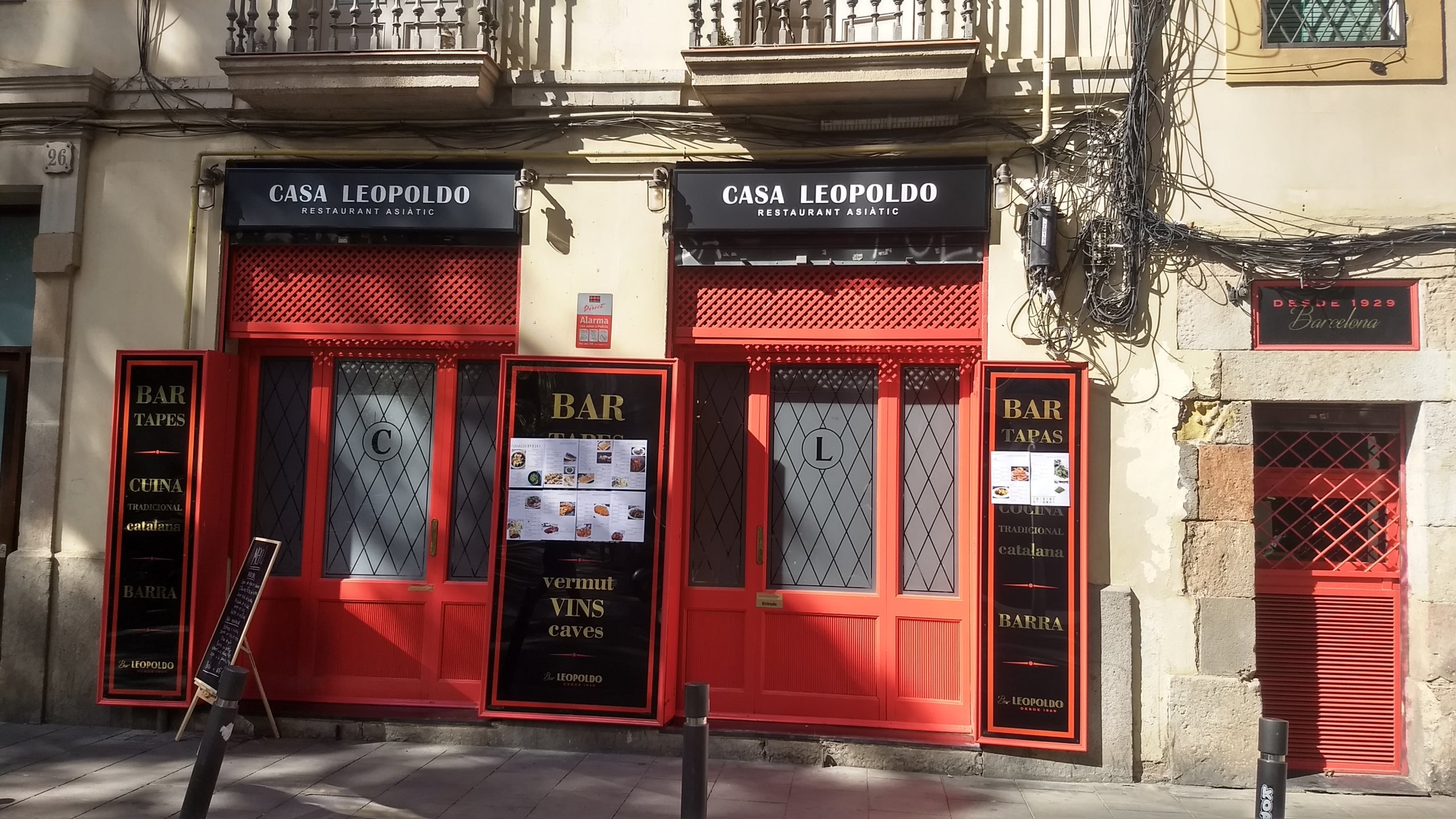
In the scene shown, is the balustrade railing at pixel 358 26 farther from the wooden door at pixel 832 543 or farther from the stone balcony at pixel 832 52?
the wooden door at pixel 832 543

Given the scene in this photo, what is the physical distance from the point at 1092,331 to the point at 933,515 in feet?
5.07

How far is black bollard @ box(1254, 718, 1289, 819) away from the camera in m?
A: 3.97

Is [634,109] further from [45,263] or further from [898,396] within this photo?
[45,263]

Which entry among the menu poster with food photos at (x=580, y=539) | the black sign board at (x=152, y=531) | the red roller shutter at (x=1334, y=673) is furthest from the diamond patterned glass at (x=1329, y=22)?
the black sign board at (x=152, y=531)

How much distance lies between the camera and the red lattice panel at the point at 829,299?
653 centimetres

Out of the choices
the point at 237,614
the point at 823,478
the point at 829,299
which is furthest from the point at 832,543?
the point at 237,614

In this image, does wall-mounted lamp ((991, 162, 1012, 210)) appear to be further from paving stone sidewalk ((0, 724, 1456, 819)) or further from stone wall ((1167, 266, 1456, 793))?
paving stone sidewalk ((0, 724, 1456, 819))

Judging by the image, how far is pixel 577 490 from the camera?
644cm

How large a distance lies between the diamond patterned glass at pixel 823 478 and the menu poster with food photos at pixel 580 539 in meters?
0.85

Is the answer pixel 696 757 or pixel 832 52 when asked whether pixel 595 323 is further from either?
pixel 696 757

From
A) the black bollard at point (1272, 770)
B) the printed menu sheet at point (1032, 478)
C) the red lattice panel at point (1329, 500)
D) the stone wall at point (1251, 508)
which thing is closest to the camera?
the black bollard at point (1272, 770)

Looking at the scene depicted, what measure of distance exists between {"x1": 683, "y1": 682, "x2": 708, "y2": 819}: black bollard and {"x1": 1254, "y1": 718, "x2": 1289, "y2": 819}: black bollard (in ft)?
7.34

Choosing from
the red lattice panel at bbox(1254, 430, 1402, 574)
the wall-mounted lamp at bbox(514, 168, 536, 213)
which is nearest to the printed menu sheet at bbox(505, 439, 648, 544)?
the wall-mounted lamp at bbox(514, 168, 536, 213)

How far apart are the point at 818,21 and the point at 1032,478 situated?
3.33 meters
